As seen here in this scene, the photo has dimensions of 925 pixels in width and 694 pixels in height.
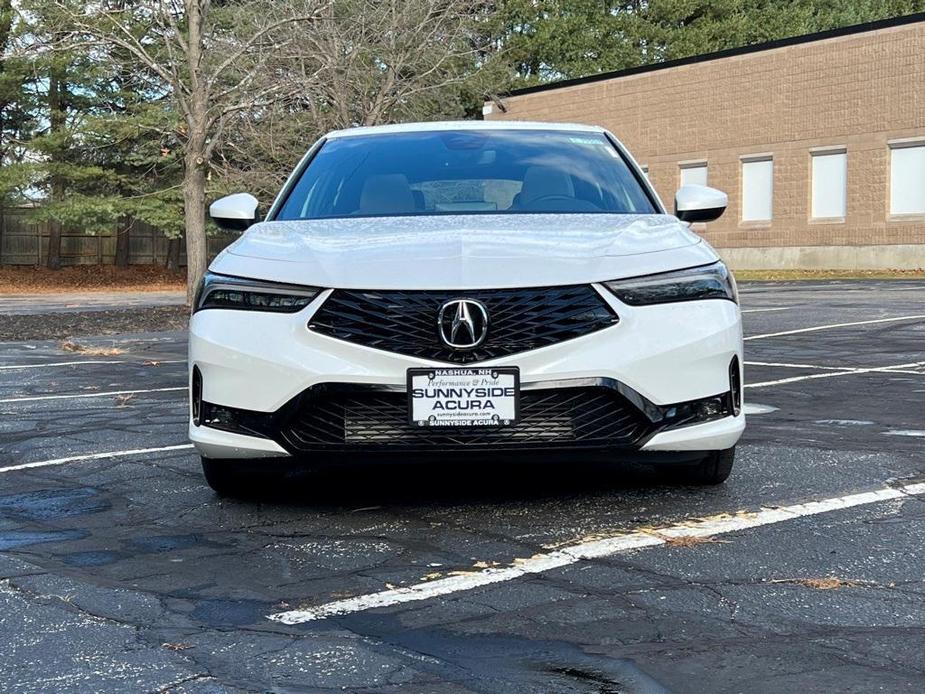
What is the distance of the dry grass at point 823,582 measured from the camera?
4121mm

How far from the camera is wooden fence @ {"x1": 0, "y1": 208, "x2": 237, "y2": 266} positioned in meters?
45.8

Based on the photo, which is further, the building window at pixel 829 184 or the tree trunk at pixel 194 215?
the building window at pixel 829 184

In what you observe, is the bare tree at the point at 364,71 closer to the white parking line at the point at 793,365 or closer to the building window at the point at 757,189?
the building window at the point at 757,189

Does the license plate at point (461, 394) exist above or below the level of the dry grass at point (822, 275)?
below

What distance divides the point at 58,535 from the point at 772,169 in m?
35.2

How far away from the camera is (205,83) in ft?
64.8

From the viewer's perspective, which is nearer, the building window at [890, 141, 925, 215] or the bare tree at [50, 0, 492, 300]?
the bare tree at [50, 0, 492, 300]

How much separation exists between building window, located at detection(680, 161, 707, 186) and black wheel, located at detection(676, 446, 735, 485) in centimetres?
3527

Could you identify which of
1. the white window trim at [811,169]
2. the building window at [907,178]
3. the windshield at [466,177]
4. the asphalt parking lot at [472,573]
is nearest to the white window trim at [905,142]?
the building window at [907,178]

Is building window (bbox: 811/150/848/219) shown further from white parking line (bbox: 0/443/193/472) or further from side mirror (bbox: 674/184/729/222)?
white parking line (bbox: 0/443/193/472)

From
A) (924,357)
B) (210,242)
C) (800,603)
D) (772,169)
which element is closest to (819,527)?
(800,603)

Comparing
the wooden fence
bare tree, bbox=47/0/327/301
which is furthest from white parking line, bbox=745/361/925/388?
the wooden fence

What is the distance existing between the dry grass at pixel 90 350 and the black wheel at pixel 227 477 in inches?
328

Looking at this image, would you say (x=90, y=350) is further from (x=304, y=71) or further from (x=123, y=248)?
(x=123, y=248)
